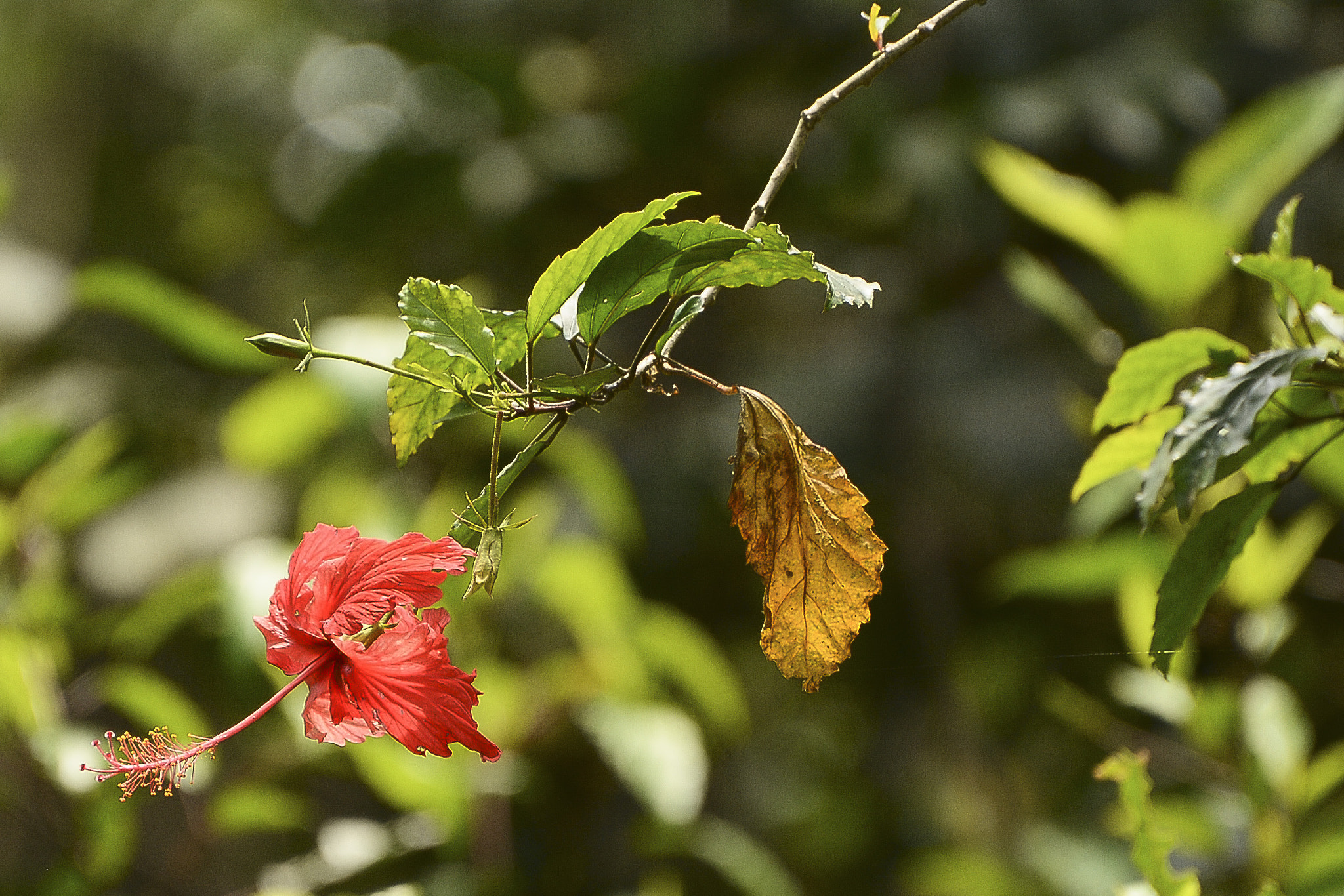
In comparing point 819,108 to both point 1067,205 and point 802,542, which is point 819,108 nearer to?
point 802,542

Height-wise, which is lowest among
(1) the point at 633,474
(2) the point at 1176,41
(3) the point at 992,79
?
(1) the point at 633,474

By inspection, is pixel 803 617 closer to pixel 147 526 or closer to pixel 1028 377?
pixel 1028 377

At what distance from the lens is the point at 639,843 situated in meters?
1.00

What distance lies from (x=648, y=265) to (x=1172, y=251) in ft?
1.77

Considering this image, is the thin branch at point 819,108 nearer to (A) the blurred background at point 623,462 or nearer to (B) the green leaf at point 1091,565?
(A) the blurred background at point 623,462

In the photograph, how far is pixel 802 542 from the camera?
319 millimetres

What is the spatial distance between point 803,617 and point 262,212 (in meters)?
1.78

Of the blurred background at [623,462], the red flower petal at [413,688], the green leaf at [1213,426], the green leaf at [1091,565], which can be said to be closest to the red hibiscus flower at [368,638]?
the red flower petal at [413,688]

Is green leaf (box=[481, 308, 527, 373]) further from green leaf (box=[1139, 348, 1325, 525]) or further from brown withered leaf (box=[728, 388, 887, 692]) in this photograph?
green leaf (box=[1139, 348, 1325, 525])

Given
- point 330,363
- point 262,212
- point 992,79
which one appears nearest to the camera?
point 330,363

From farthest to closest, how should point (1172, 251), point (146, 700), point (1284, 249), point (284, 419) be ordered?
point (284, 419) → point (146, 700) → point (1172, 251) → point (1284, 249)

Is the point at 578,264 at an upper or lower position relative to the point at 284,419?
upper

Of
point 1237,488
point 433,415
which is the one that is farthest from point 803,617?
point 1237,488

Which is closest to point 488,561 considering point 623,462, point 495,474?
point 495,474
